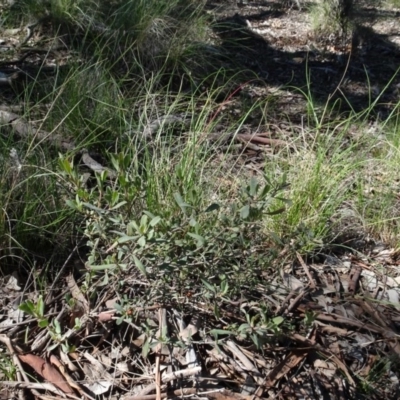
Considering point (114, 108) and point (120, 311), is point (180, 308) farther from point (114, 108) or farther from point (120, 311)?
point (114, 108)

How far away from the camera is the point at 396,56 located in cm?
630

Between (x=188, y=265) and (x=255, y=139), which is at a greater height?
(x=188, y=265)

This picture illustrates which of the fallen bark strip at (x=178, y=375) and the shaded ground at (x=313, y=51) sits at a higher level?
the fallen bark strip at (x=178, y=375)

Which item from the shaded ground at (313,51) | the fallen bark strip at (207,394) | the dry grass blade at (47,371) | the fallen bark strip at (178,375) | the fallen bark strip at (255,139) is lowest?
the shaded ground at (313,51)

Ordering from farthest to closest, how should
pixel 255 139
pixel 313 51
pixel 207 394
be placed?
pixel 313 51 < pixel 255 139 < pixel 207 394

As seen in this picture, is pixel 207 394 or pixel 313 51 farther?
pixel 313 51

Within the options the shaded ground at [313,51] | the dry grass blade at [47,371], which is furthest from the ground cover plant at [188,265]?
the shaded ground at [313,51]

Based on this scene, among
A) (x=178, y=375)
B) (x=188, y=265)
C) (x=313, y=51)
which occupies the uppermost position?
(x=188, y=265)

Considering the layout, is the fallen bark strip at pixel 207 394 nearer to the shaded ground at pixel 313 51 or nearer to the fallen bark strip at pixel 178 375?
Answer: the fallen bark strip at pixel 178 375

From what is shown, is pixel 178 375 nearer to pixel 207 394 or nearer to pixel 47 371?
pixel 207 394

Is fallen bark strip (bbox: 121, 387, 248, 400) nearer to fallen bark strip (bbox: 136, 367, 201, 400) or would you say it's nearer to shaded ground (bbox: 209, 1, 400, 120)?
fallen bark strip (bbox: 136, 367, 201, 400)

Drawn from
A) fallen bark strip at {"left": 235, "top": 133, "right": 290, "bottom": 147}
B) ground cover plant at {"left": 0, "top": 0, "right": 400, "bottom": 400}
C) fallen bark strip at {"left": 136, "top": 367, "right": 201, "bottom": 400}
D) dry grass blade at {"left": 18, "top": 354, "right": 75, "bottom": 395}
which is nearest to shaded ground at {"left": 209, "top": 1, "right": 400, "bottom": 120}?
fallen bark strip at {"left": 235, "top": 133, "right": 290, "bottom": 147}

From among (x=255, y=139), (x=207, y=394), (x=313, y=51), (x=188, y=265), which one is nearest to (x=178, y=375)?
(x=207, y=394)

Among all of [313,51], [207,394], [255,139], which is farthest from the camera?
[313,51]
